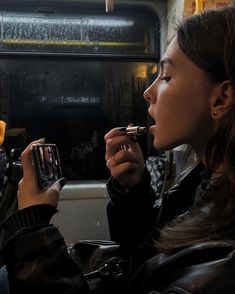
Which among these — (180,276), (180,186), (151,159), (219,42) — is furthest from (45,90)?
(180,276)

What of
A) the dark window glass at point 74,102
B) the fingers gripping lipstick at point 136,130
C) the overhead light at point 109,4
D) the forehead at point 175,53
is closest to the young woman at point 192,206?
the forehead at point 175,53

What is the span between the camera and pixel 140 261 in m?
0.79

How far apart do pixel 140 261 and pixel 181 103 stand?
0.35 meters

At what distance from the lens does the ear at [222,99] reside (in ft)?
2.36

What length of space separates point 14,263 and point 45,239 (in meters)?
0.07

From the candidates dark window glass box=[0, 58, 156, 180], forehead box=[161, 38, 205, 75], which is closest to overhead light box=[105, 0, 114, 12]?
dark window glass box=[0, 58, 156, 180]

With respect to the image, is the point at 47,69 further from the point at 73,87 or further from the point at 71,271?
the point at 71,271

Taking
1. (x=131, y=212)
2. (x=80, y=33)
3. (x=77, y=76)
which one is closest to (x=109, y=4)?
(x=80, y=33)

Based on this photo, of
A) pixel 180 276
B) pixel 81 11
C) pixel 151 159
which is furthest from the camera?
pixel 81 11

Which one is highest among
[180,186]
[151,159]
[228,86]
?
[228,86]

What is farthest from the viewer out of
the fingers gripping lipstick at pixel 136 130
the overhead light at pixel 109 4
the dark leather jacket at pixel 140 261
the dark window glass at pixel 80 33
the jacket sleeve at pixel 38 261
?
the dark window glass at pixel 80 33

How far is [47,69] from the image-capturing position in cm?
269

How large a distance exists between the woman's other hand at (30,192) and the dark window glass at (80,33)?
6.65ft

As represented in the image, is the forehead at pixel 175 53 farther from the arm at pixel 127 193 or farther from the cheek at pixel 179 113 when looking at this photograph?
the arm at pixel 127 193
